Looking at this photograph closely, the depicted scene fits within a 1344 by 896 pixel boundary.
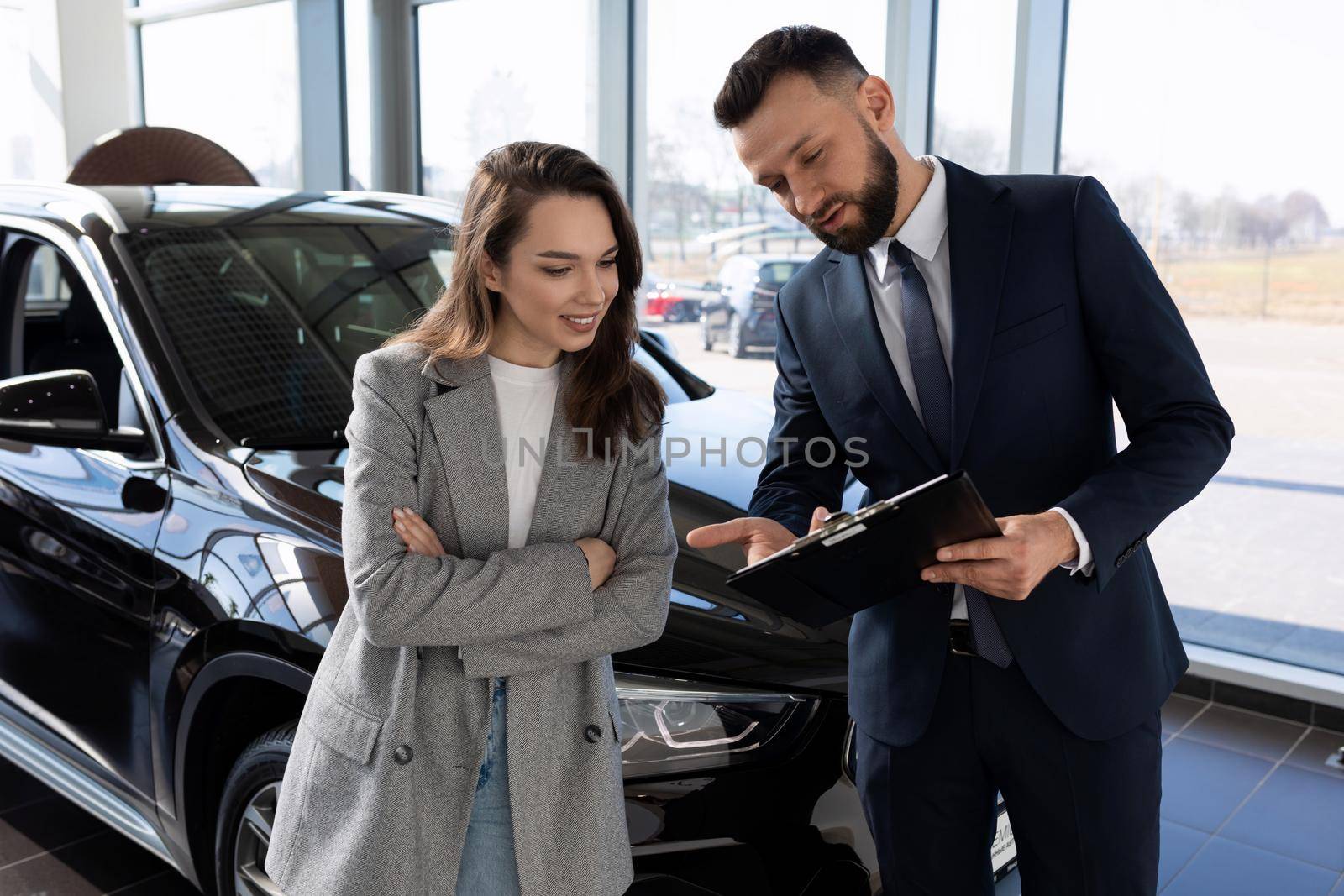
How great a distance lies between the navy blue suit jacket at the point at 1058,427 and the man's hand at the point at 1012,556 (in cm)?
4

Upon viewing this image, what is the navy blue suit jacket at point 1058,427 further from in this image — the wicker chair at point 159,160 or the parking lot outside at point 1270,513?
the wicker chair at point 159,160

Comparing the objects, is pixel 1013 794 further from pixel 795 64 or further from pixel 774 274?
pixel 774 274

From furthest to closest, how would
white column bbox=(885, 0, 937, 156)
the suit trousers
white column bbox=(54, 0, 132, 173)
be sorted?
1. white column bbox=(54, 0, 132, 173)
2. white column bbox=(885, 0, 937, 156)
3. the suit trousers

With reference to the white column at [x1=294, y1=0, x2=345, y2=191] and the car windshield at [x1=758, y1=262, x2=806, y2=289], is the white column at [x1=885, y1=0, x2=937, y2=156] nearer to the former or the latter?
the car windshield at [x1=758, y1=262, x2=806, y2=289]

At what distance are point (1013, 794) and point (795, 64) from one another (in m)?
0.94

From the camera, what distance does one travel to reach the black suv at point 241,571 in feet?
5.38

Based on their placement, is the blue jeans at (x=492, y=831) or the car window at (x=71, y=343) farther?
the car window at (x=71, y=343)

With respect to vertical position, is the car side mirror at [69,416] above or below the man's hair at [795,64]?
below

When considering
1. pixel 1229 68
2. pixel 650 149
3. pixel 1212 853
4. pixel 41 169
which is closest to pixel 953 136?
pixel 1229 68

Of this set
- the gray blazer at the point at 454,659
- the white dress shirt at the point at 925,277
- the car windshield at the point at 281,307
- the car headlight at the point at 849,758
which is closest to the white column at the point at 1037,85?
the car windshield at the point at 281,307

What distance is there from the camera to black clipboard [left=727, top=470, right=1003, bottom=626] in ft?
3.60

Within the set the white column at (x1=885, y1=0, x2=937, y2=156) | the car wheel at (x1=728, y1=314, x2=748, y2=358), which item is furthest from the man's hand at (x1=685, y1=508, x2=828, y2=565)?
the car wheel at (x1=728, y1=314, x2=748, y2=358)

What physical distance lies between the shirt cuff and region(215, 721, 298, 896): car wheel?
45.0 inches

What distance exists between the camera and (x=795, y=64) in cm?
144
